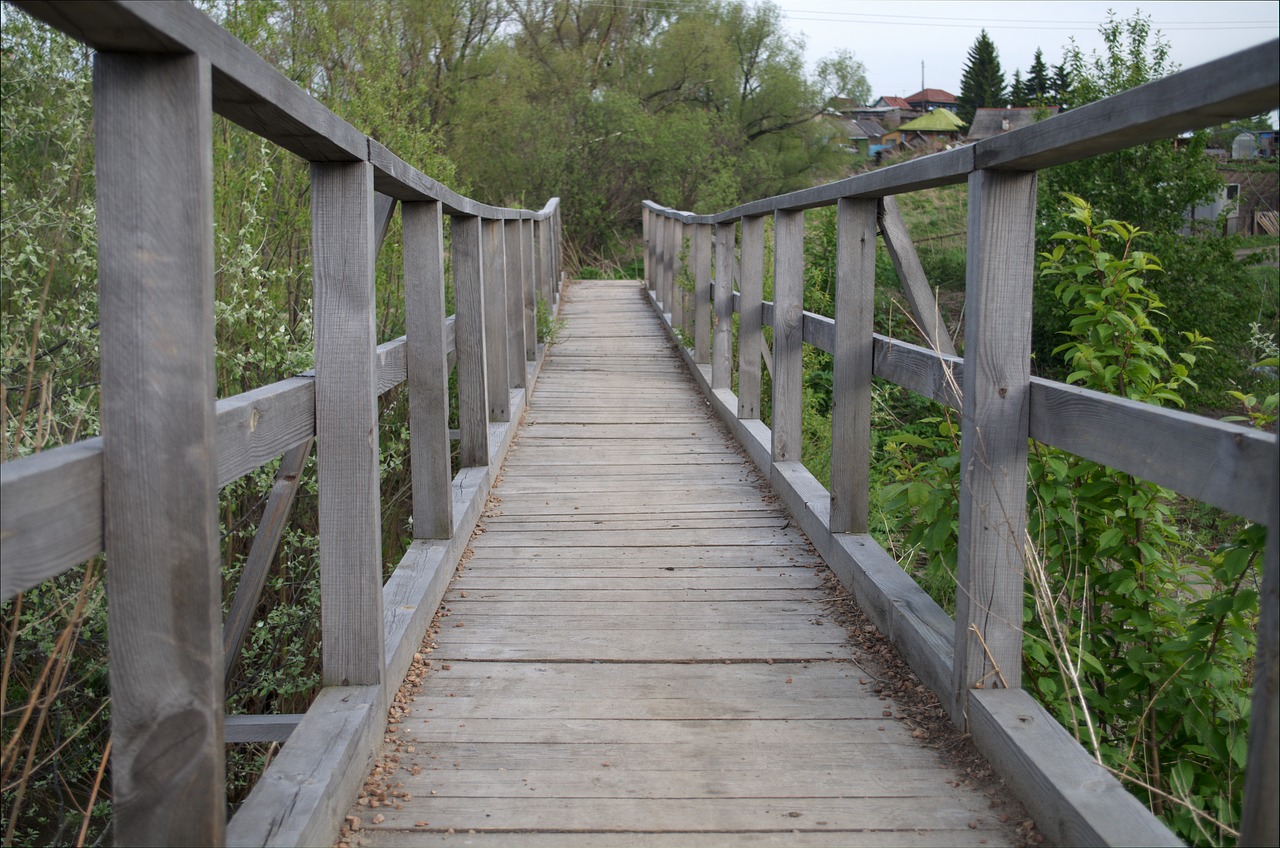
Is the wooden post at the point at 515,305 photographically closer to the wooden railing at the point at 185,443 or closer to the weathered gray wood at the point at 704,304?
the weathered gray wood at the point at 704,304

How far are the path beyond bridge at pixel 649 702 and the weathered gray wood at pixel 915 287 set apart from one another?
939mm

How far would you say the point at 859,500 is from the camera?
405 cm

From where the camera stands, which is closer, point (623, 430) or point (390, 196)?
→ point (390, 196)

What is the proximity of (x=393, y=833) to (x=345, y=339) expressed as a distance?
3.43 ft

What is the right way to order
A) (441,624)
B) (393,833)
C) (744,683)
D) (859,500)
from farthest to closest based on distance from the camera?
(859,500) < (441,624) < (744,683) < (393,833)

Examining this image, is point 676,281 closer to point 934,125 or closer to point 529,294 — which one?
point 529,294

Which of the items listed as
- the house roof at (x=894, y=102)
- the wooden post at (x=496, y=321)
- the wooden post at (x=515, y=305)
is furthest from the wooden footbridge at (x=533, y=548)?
the house roof at (x=894, y=102)

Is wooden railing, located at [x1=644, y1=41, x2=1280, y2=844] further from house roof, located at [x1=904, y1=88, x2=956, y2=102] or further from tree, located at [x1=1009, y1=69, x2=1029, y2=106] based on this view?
house roof, located at [x1=904, y1=88, x2=956, y2=102]

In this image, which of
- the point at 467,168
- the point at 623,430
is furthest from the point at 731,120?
the point at 623,430

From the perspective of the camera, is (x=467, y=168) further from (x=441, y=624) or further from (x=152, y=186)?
(x=152, y=186)

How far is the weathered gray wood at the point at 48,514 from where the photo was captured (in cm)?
130

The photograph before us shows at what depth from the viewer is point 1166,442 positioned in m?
1.96

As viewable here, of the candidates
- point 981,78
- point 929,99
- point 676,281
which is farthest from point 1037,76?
point 676,281

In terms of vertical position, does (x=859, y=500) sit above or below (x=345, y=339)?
below
